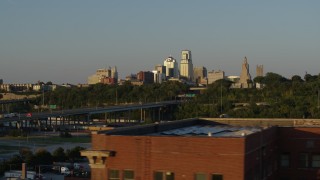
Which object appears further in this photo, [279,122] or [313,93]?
[313,93]

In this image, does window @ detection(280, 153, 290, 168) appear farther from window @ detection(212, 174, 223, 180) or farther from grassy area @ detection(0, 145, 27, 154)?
grassy area @ detection(0, 145, 27, 154)

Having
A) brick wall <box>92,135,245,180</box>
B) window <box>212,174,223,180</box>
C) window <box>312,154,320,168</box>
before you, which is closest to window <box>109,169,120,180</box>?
brick wall <box>92,135,245,180</box>

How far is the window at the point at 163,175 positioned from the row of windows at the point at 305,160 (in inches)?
296

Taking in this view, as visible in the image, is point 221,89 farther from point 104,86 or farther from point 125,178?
point 125,178

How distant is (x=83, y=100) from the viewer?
17200cm

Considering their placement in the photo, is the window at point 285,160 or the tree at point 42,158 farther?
the tree at point 42,158

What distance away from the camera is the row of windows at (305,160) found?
71.4 feet

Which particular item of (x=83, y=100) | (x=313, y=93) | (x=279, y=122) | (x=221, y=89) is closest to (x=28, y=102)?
(x=83, y=100)

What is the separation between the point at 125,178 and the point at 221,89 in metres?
128

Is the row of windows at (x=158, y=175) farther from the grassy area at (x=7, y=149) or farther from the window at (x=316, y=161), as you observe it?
the grassy area at (x=7, y=149)

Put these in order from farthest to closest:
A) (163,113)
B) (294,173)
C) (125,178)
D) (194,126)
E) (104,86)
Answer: (104,86)
(163,113)
(194,126)
(294,173)
(125,178)

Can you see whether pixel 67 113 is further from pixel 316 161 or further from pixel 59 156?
pixel 316 161

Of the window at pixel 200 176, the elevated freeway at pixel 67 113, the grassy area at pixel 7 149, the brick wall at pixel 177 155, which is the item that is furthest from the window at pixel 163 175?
the elevated freeway at pixel 67 113

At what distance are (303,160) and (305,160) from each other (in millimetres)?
78
